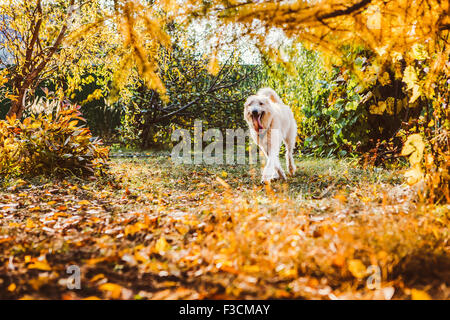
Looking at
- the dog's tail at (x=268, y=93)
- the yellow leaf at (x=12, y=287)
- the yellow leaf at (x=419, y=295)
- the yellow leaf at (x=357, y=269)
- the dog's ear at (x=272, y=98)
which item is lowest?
the yellow leaf at (x=419, y=295)

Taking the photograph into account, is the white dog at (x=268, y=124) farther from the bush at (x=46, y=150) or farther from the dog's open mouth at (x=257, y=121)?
the bush at (x=46, y=150)

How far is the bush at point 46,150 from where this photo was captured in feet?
16.6

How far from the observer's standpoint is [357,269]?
186 centimetres

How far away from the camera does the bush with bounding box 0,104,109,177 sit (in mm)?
5066

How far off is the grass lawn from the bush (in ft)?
5.36

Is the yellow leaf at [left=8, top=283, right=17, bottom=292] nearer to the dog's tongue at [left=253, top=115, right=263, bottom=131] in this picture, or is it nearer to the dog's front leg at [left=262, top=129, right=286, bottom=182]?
Result: the dog's front leg at [left=262, top=129, right=286, bottom=182]

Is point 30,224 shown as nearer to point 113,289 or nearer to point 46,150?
point 113,289

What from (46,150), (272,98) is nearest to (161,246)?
(46,150)

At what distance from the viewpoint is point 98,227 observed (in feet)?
9.39

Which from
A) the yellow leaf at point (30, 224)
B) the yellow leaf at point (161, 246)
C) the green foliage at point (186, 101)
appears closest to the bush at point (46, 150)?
the yellow leaf at point (30, 224)

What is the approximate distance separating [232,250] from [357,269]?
2.38ft

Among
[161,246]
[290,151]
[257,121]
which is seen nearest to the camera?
[161,246]
